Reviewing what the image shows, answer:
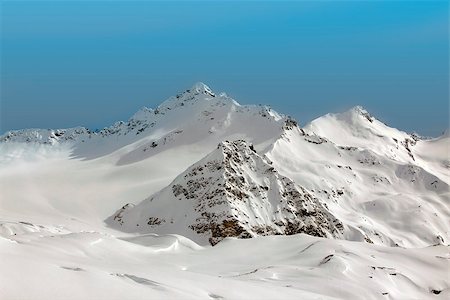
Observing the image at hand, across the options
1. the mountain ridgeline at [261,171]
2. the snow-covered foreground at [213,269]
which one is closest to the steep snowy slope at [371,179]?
the mountain ridgeline at [261,171]

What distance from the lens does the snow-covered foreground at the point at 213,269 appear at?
1584 centimetres

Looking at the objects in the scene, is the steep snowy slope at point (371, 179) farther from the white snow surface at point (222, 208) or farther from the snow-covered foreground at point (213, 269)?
the snow-covered foreground at point (213, 269)

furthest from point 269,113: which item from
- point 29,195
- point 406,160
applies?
point 29,195

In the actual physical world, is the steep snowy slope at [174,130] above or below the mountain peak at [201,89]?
below

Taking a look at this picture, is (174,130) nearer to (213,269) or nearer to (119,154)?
(119,154)

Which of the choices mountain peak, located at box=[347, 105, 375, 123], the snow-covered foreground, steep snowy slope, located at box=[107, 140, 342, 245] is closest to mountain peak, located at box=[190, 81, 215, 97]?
mountain peak, located at box=[347, 105, 375, 123]

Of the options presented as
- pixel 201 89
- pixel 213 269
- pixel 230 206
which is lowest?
pixel 213 269

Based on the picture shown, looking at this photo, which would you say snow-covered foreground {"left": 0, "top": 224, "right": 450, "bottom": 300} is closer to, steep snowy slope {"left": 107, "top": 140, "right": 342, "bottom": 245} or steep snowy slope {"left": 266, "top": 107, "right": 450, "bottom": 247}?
steep snowy slope {"left": 107, "top": 140, "right": 342, "bottom": 245}

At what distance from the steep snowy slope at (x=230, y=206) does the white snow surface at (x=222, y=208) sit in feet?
0.69

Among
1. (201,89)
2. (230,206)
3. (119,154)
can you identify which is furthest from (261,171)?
(201,89)

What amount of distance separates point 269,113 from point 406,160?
32.0 m

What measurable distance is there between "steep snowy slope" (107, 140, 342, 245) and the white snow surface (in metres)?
0.21

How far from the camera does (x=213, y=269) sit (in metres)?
31.8

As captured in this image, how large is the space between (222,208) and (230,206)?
970mm
